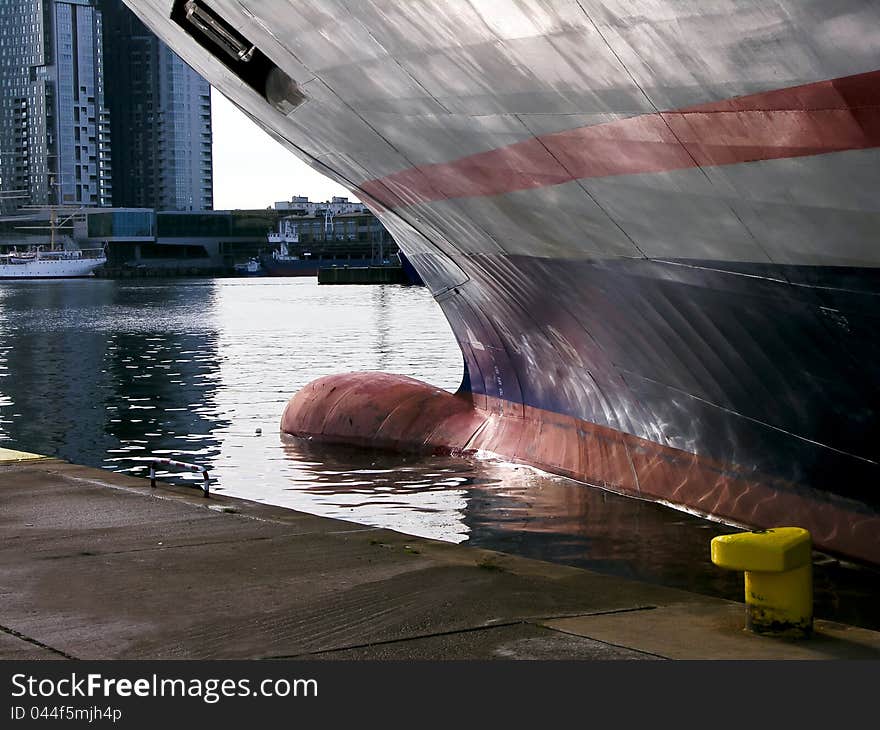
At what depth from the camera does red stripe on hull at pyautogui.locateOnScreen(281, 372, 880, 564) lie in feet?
27.6

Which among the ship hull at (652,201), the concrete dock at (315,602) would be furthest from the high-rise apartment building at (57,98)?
the concrete dock at (315,602)

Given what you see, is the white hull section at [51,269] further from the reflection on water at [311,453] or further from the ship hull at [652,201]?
the ship hull at [652,201]

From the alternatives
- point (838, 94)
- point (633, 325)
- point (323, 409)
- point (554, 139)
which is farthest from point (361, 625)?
point (323, 409)

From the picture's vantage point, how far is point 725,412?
9117 mm

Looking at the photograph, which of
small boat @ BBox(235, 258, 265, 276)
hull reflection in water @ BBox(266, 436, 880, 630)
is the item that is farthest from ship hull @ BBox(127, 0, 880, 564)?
small boat @ BBox(235, 258, 265, 276)

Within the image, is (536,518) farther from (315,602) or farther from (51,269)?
(51,269)

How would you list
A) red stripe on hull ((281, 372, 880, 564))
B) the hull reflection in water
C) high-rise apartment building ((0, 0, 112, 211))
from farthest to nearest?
high-rise apartment building ((0, 0, 112, 211)) < red stripe on hull ((281, 372, 880, 564)) < the hull reflection in water

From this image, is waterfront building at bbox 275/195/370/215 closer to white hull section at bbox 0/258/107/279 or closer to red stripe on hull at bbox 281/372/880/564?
white hull section at bbox 0/258/107/279

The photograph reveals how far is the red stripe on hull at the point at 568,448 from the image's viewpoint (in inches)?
332

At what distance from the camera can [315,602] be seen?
6164 mm

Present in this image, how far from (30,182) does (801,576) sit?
205m

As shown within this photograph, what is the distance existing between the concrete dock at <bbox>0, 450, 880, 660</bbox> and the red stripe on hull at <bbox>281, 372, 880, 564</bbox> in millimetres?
2216

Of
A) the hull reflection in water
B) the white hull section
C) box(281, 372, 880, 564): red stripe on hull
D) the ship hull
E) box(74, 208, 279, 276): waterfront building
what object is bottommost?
the hull reflection in water

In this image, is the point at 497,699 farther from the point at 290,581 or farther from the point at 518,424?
the point at 518,424
